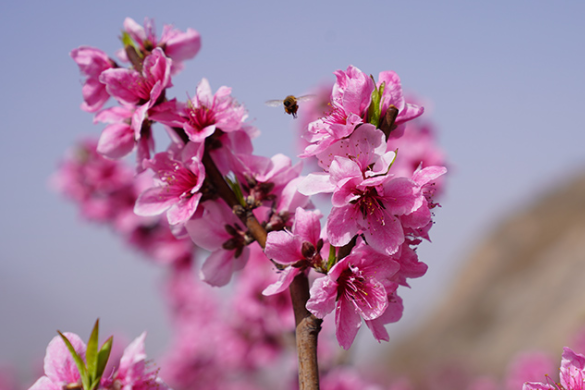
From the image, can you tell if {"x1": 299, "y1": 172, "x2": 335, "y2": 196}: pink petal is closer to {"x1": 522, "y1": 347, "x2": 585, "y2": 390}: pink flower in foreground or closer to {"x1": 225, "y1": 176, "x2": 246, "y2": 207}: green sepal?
{"x1": 225, "y1": 176, "x2": 246, "y2": 207}: green sepal

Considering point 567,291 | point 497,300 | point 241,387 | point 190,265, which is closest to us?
point 190,265

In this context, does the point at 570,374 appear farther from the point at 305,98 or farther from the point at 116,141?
the point at 116,141

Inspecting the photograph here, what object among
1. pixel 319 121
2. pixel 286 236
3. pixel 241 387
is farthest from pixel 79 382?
pixel 241 387

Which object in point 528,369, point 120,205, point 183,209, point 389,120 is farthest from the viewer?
point 528,369

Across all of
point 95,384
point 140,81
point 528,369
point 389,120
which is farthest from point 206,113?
point 528,369

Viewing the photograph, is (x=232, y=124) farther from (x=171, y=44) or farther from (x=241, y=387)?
(x=241, y=387)

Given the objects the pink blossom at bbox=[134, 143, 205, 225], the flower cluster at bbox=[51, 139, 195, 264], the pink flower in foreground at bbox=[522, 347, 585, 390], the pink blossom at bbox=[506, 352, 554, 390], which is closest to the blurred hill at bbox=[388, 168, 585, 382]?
the pink blossom at bbox=[506, 352, 554, 390]
